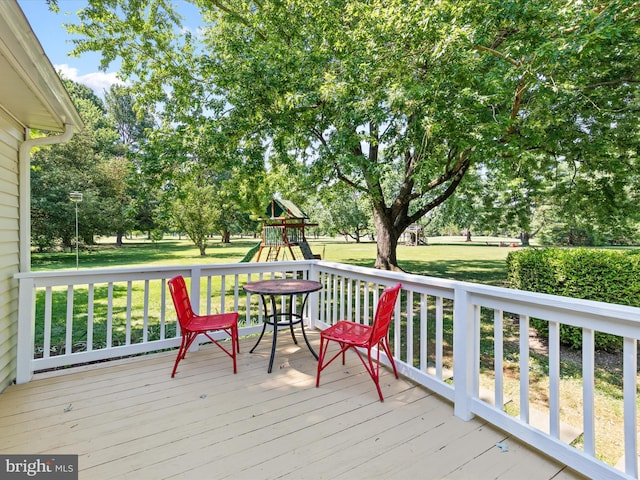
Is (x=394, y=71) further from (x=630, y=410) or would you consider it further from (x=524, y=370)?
(x=630, y=410)

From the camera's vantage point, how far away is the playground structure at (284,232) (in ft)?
36.0

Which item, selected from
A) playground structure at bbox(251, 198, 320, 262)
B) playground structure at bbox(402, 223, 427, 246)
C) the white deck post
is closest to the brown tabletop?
the white deck post

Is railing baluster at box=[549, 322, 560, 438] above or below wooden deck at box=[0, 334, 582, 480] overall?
above

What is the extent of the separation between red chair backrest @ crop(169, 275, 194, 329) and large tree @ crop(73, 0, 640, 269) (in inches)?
135

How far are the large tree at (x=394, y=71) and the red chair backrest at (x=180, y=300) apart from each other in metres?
3.43

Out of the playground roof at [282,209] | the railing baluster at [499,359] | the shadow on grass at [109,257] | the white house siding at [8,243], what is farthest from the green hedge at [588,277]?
the shadow on grass at [109,257]

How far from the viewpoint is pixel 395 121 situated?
6121 millimetres

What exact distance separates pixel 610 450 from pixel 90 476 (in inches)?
132

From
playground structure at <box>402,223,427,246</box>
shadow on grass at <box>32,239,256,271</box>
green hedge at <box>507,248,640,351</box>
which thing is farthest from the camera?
playground structure at <box>402,223,427,246</box>

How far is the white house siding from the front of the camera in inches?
102

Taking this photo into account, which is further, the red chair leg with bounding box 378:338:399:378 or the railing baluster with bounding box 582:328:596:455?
the red chair leg with bounding box 378:338:399:378

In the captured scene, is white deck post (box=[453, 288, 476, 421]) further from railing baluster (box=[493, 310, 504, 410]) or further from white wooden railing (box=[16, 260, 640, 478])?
railing baluster (box=[493, 310, 504, 410])

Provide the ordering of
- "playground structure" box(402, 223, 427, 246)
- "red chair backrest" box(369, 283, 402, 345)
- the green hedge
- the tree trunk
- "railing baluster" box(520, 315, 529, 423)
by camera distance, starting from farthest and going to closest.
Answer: "playground structure" box(402, 223, 427, 246) < the tree trunk < the green hedge < "red chair backrest" box(369, 283, 402, 345) < "railing baluster" box(520, 315, 529, 423)

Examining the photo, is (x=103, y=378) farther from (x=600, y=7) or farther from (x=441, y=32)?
(x=600, y=7)
